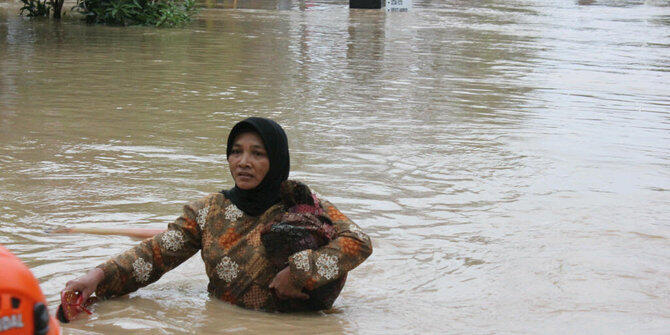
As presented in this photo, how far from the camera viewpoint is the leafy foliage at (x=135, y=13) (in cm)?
1828

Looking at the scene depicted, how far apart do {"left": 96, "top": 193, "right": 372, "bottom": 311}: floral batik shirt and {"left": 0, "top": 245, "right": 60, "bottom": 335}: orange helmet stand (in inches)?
69.1

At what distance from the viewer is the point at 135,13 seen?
18.5 meters

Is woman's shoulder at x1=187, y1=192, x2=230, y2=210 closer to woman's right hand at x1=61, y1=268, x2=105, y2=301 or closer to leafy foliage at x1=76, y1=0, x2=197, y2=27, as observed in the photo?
woman's right hand at x1=61, y1=268, x2=105, y2=301

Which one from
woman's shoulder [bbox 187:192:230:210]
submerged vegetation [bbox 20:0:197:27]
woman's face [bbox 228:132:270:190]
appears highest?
submerged vegetation [bbox 20:0:197:27]

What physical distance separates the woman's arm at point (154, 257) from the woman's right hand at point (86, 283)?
50 mm

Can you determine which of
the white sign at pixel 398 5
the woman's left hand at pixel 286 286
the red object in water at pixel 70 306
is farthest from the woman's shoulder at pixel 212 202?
the white sign at pixel 398 5

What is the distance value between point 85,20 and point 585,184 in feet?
48.3

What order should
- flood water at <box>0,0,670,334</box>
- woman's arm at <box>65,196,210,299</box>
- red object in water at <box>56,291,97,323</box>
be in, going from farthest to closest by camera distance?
flood water at <box>0,0,670,334</box>
woman's arm at <box>65,196,210,299</box>
red object in water at <box>56,291,97,323</box>

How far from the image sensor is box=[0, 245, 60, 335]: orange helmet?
5.80 ft

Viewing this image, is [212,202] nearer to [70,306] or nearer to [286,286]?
[286,286]

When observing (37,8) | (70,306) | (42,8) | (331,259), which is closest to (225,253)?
(331,259)

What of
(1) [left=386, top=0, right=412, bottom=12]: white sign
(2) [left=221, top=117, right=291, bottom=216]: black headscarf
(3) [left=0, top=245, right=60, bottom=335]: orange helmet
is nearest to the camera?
(3) [left=0, top=245, right=60, bottom=335]: orange helmet

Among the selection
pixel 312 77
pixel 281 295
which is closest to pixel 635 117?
pixel 312 77

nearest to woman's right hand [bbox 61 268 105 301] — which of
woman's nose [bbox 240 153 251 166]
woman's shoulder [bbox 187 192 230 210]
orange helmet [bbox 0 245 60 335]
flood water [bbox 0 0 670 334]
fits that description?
flood water [bbox 0 0 670 334]
